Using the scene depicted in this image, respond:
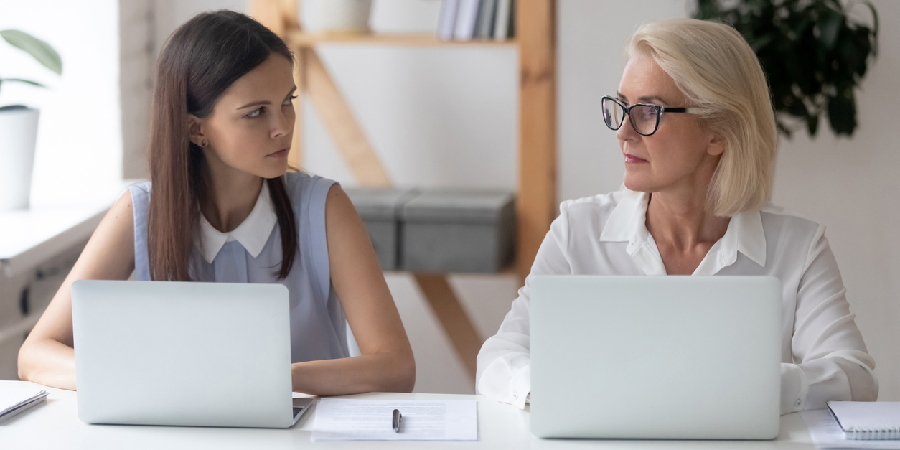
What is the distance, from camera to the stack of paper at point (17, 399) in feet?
4.20

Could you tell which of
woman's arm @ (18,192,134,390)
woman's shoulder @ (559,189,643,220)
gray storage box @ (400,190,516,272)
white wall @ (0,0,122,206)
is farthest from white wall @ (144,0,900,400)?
woman's arm @ (18,192,134,390)

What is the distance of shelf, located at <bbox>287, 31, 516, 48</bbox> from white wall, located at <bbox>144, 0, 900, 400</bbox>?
0.38m

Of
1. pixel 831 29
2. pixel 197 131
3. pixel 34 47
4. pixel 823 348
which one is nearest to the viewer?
pixel 823 348

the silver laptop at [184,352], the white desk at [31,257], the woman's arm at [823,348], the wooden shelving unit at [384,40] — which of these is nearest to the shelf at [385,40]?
the wooden shelving unit at [384,40]

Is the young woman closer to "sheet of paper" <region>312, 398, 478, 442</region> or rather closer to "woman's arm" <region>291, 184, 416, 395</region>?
Answer: "woman's arm" <region>291, 184, 416, 395</region>

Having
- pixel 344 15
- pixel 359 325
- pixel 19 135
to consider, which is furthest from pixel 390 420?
pixel 344 15

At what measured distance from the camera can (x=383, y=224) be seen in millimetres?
2764

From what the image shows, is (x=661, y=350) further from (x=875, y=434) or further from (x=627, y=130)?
(x=627, y=130)

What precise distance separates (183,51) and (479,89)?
1700 millimetres

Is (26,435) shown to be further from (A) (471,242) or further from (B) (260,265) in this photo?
(A) (471,242)

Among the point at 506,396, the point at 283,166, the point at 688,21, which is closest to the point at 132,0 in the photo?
the point at 283,166

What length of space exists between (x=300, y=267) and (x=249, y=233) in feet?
0.39

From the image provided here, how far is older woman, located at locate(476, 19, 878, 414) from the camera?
1.56m

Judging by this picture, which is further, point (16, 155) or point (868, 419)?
point (16, 155)
